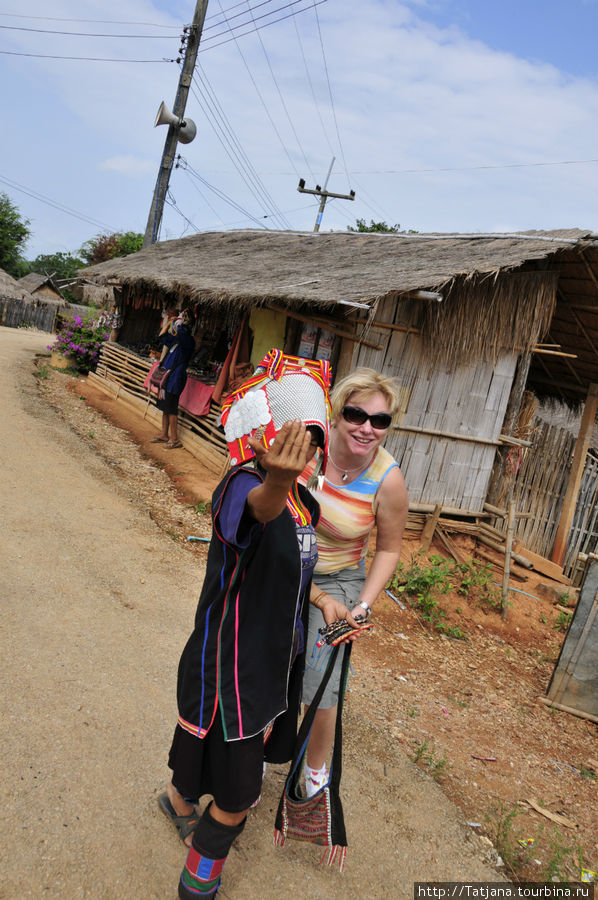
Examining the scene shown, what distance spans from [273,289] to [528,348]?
3.41 m

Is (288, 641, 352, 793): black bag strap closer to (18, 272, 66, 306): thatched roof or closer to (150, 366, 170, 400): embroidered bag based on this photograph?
(150, 366, 170, 400): embroidered bag

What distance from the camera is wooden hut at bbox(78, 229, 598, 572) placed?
7.07m

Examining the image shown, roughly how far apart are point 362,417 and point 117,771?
1.81 metres

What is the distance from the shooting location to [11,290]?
106 feet

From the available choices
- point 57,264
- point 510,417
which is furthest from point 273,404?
point 57,264

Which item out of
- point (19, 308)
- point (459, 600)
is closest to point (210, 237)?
point (459, 600)

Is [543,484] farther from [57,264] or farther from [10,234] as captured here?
[57,264]

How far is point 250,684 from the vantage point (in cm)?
182

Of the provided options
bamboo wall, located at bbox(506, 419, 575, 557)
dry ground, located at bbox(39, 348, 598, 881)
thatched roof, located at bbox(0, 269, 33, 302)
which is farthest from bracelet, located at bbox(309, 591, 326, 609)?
thatched roof, located at bbox(0, 269, 33, 302)

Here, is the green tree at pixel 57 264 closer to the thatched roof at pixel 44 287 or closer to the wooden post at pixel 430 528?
the thatched roof at pixel 44 287

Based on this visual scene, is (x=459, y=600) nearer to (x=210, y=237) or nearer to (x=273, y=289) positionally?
(x=273, y=289)

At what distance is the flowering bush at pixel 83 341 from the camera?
14538 mm

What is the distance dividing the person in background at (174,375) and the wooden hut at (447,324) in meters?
0.68

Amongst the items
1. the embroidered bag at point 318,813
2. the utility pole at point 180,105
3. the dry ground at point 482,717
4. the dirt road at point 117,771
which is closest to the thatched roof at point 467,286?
the dry ground at point 482,717
